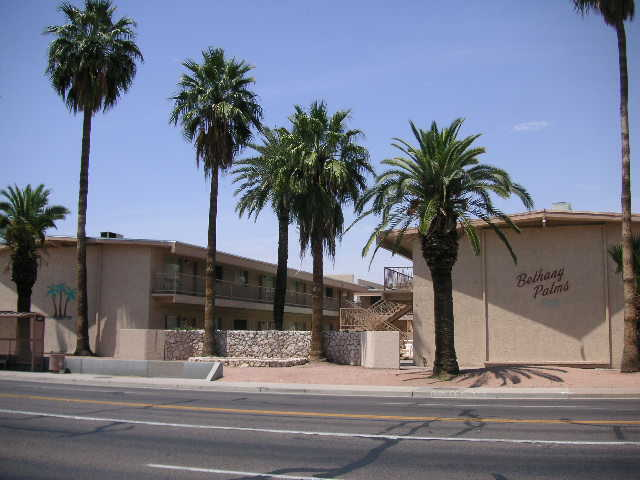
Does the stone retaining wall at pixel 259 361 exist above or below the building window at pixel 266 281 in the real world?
below

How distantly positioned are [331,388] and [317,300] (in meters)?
7.86

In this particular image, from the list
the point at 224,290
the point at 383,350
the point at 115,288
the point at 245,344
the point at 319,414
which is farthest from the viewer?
the point at 224,290

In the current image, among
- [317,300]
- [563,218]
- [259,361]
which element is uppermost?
[563,218]

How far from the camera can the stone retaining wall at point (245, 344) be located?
31562 mm

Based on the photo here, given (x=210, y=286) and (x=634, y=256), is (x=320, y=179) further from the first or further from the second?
(x=634, y=256)

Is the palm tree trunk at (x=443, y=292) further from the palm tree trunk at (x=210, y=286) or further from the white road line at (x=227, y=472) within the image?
the white road line at (x=227, y=472)

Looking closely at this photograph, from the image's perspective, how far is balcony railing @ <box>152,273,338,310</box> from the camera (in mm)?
36438

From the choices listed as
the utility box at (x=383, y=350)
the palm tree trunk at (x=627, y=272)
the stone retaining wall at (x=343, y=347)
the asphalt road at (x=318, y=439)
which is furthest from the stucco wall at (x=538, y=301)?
the asphalt road at (x=318, y=439)

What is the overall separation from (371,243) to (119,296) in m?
18.4

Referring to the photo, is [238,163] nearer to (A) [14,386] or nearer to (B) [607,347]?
(A) [14,386]

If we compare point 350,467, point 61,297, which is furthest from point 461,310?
point 61,297

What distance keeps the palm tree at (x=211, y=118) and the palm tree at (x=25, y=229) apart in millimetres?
9289

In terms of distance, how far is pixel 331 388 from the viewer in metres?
21.6

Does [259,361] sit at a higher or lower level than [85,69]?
lower
